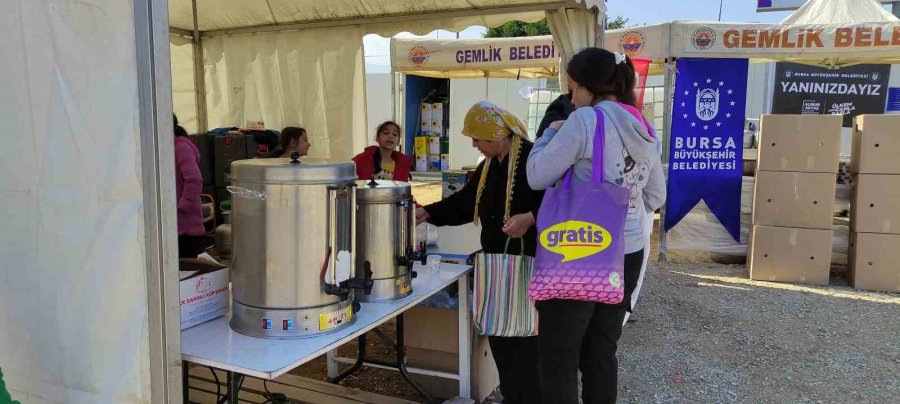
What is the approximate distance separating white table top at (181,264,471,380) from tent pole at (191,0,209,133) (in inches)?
167

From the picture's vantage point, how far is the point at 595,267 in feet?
6.33

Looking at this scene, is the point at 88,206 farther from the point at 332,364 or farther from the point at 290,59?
the point at 290,59

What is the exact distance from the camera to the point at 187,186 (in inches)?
130

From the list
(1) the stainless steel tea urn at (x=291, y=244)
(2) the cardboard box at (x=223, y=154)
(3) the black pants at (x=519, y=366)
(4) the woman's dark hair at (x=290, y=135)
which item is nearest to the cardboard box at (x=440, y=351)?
(3) the black pants at (x=519, y=366)

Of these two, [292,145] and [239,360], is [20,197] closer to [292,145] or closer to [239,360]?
[239,360]

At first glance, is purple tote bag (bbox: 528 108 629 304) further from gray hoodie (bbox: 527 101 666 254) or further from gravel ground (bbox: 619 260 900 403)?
gravel ground (bbox: 619 260 900 403)

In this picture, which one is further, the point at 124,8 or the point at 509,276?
the point at 509,276

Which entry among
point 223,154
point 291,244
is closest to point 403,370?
point 291,244

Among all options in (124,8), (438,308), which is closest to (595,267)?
(438,308)

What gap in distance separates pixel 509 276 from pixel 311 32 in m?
3.44

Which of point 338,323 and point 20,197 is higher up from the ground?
point 20,197

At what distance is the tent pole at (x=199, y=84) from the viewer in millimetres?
5572

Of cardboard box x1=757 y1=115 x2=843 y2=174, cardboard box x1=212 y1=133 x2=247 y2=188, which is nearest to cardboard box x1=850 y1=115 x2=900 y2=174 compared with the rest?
cardboard box x1=757 y1=115 x2=843 y2=174

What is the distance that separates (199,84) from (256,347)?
15.3 feet
